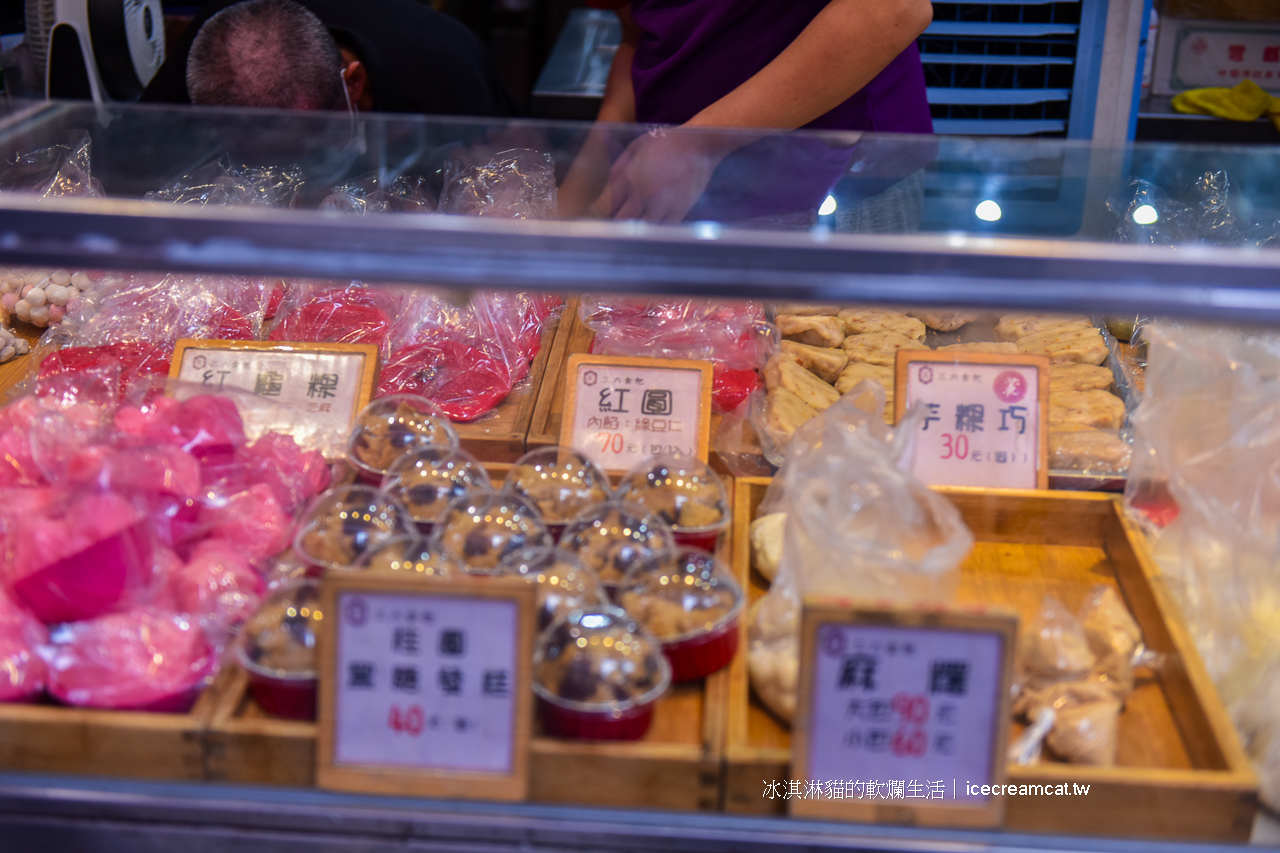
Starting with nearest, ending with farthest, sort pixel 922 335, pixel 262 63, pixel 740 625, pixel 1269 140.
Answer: pixel 740 625 → pixel 922 335 → pixel 262 63 → pixel 1269 140

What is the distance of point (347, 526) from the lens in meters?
1.27

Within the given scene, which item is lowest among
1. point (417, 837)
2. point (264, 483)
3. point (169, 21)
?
point (417, 837)

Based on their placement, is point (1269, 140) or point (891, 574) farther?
point (1269, 140)

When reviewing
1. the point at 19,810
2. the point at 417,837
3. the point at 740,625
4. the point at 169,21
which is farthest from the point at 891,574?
the point at 169,21

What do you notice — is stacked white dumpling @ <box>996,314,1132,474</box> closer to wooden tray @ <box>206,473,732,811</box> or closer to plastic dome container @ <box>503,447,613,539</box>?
plastic dome container @ <box>503,447,613,539</box>

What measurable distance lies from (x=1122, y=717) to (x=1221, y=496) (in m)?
0.35

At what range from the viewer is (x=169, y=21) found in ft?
12.4

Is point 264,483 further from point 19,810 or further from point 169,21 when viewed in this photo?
point 169,21

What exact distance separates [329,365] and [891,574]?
0.94 metres

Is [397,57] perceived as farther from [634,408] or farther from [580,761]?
[580,761]

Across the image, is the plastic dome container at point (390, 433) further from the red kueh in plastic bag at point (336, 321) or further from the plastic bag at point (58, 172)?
the plastic bag at point (58, 172)

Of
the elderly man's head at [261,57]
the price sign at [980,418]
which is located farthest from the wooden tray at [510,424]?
the elderly man's head at [261,57]

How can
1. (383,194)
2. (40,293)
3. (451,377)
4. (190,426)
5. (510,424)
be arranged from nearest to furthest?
→ 1. (190,426)
2. (510,424)
3. (451,377)
4. (383,194)
5. (40,293)

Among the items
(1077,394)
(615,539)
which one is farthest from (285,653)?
(1077,394)
